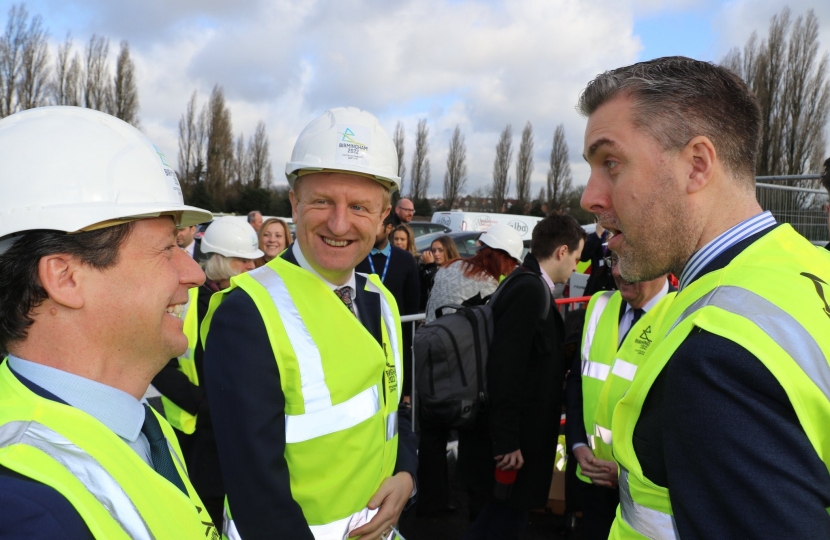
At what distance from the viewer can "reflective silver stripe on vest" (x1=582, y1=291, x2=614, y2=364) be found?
3.35 metres

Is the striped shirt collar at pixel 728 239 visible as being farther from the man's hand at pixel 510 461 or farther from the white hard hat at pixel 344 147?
the man's hand at pixel 510 461

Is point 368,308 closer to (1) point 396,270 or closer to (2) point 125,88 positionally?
(1) point 396,270

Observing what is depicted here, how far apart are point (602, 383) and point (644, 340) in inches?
22.4

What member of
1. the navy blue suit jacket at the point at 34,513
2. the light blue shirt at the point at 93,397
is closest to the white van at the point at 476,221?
the light blue shirt at the point at 93,397

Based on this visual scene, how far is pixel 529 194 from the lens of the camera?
4784cm

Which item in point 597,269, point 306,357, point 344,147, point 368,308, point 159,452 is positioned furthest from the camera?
point 597,269

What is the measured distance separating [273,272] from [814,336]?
1.63 meters

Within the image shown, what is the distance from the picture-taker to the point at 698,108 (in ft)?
4.98

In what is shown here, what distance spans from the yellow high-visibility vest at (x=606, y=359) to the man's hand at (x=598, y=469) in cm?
4

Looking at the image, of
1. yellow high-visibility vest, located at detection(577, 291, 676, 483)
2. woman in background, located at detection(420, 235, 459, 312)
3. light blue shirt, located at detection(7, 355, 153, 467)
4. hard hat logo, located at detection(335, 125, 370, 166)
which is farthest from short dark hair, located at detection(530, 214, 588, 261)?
woman in background, located at detection(420, 235, 459, 312)

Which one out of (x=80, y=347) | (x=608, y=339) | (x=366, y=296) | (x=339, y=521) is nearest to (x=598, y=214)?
(x=366, y=296)

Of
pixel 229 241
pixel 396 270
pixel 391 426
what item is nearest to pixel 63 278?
pixel 391 426

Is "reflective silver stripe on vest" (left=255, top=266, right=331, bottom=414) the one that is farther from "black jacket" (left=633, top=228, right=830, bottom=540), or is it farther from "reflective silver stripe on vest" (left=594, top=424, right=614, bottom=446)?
"reflective silver stripe on vest" (left=594, top=424, right=614, bottom=446)

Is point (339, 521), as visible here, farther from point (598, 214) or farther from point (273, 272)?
point (598, 214)
